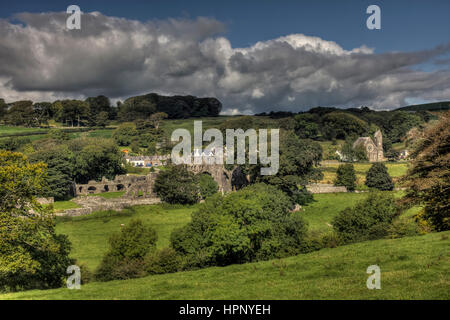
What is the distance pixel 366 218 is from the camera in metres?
32.9

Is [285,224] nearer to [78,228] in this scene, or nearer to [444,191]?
[444,191]

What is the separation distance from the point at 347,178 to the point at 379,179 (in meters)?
6.82

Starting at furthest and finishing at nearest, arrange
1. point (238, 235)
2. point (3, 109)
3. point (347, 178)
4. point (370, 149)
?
point (3, 109)
point (370, 149)
point (347, 178)
point (238, 235)

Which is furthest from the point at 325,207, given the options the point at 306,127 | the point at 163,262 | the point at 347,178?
the point at 306,127

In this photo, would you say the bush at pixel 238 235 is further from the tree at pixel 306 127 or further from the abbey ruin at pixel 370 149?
the tree at pixel 306 127

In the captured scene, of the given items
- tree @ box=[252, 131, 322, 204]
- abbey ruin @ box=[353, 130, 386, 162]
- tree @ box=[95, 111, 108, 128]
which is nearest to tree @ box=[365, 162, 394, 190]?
tree @ box=[252, 131, 322, 204]

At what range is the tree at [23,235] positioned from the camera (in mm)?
20906

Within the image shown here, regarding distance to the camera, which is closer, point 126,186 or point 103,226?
point 103,226

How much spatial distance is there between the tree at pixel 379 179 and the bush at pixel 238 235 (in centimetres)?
4656

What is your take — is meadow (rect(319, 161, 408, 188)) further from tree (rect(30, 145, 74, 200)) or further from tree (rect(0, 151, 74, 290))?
tree (rect(0, 151, 74, 290))

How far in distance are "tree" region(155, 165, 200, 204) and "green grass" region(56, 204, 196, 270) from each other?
7.61ft

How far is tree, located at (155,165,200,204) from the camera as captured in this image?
61156mm

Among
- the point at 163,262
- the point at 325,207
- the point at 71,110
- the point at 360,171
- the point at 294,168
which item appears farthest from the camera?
the point at 71,110

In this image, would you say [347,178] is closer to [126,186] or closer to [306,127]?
[126,186]
